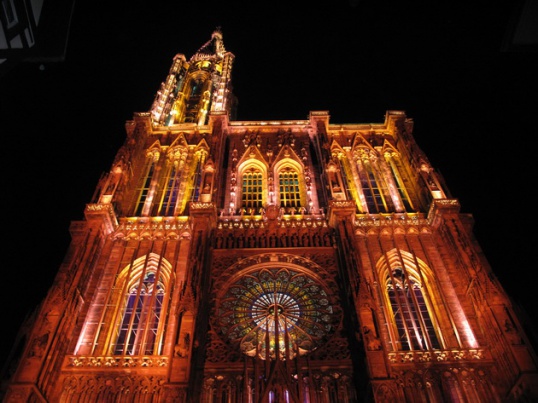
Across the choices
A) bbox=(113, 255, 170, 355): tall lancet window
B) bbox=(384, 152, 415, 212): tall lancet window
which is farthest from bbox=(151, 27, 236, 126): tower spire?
bbox=(113, 255, 170, 355): tall lancet window

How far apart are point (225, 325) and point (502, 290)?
1092 centimetres

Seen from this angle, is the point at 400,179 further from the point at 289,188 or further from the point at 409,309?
the point at 409,309

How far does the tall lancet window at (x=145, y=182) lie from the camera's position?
2609cm

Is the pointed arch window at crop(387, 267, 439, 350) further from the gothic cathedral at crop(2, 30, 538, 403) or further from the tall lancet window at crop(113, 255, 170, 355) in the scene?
the tall lancet window at crop(113, 255, 170, 355)

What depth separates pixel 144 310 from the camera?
20.2 metres

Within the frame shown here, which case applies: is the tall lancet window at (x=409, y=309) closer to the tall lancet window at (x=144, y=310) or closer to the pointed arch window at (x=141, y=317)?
the tall lancet window at (x=144, y=310)

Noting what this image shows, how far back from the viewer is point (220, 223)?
23938 mm

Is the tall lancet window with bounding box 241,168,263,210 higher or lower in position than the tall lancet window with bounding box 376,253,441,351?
higher

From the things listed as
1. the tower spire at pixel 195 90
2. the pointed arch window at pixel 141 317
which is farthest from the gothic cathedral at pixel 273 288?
the tower spire at pixel 195 90

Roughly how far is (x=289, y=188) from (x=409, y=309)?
10.3 meters

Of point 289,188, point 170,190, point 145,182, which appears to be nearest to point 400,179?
point 289,188

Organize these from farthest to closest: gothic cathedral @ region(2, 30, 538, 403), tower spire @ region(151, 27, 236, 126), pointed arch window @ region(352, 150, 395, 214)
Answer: tower spire @ region(151, 27, 236, 126), pointed arch window @ region(352, 150, 395, 214), gothic cathedral @ region(2, 30, 538, 403)

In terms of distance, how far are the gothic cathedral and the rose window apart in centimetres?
7

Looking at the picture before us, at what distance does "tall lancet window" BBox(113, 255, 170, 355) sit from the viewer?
1881cm
